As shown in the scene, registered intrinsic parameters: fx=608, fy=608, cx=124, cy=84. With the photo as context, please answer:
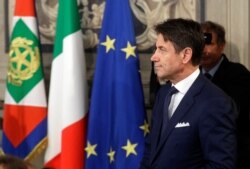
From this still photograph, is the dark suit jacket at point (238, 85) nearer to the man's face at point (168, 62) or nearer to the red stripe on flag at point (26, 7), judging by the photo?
the man's face at point (168, 62)

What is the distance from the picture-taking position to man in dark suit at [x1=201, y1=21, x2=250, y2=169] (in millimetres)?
2949

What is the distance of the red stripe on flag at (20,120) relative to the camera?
3484 mm

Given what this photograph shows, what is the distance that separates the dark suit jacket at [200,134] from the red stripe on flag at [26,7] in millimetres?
1480

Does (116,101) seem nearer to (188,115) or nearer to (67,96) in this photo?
(67,96)

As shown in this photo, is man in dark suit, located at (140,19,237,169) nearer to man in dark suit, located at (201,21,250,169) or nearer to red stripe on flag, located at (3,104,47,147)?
man in dark suit, located at (201,21,250,169)

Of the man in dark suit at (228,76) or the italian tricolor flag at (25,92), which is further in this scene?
the italian tricolor flag at (25,92)

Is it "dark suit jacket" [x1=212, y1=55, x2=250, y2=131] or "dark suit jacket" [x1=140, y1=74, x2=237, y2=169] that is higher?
"dark suit jacket" [x1=140, y1=74, x2=237, y2=169]

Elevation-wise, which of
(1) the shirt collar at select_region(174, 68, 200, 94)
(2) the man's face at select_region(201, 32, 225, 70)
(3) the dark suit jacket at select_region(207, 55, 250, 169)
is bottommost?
(3) the dark suit jacket at select_region(207, 55, 250, 169)

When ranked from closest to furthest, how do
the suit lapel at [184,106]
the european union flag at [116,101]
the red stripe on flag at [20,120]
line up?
the suit lapel at [184,106], the european union flag at [116,101], the red stripe on flag at [20,120]

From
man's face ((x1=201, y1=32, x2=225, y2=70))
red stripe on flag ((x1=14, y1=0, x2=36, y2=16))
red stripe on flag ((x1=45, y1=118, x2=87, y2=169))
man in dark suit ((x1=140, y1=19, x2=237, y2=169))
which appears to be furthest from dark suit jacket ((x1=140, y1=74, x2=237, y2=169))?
red stripe on flag ((x1=14, y1=0, x2=36, y2=16))

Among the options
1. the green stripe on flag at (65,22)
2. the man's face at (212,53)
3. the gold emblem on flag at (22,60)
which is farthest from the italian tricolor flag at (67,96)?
the man's face at (212,53)

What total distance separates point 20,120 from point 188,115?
156cm

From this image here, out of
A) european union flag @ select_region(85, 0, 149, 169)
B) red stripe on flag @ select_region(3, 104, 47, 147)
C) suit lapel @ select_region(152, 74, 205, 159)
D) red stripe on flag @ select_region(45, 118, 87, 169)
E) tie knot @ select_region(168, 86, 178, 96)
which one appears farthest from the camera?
red stripe on flag @ select_region(3, 104, 47, 147)

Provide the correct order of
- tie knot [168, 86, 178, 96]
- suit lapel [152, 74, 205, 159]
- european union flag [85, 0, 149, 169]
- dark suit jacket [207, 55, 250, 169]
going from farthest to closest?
1. european union flag [85, 0, 149, 169]
2. dark suit jacket [207, 55, 250, 169]
3. tie knot [168, 86, 178, 96]
4. suit lapel [152, 74, 205, 159]
